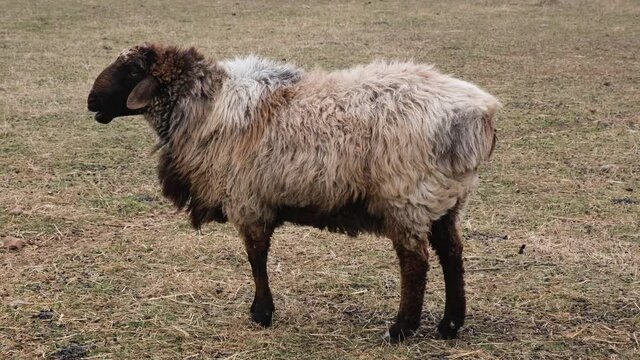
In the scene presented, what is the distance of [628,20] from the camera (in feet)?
60.0

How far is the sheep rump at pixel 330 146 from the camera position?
14.7ft

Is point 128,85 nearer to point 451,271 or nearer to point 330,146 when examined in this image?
point 330,146

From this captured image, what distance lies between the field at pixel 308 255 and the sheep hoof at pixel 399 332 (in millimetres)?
64

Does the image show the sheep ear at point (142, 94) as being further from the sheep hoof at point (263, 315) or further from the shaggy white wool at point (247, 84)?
the sheep hoof at point (263, 315)

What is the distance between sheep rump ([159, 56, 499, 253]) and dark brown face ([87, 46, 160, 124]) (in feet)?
0.79

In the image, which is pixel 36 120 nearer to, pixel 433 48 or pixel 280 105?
pixel 280 105

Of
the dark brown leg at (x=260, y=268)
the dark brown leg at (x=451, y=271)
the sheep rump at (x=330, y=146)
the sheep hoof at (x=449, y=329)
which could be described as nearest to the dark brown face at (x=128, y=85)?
the sheep rump at (x=330, y=146)

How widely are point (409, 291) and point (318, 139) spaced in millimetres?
1025

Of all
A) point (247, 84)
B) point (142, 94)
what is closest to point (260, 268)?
point (247, 84)

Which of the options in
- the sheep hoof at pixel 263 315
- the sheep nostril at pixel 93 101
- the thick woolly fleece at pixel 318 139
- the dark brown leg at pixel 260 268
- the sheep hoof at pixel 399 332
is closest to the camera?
the thick woolly fleece at pixel 318 139

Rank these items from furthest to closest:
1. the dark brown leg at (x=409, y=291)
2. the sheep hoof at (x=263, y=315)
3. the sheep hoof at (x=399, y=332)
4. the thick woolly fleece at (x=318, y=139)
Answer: the sheep hoof at (x=263, y=315), the sheep hoof at (x=399, y=332), the dark brown leg at (x=409, y=291), the thick woolly fleece at (x=318, y=139)

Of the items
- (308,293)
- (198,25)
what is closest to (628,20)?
(198,25)

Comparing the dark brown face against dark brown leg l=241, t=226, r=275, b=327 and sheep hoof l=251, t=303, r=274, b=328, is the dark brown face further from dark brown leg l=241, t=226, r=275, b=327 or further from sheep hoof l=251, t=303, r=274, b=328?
sheep hoof l=251, t=303, r=274, b=328

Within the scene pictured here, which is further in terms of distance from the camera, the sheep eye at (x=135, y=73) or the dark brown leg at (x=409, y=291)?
the sheep eye at (x=135, y=73)
